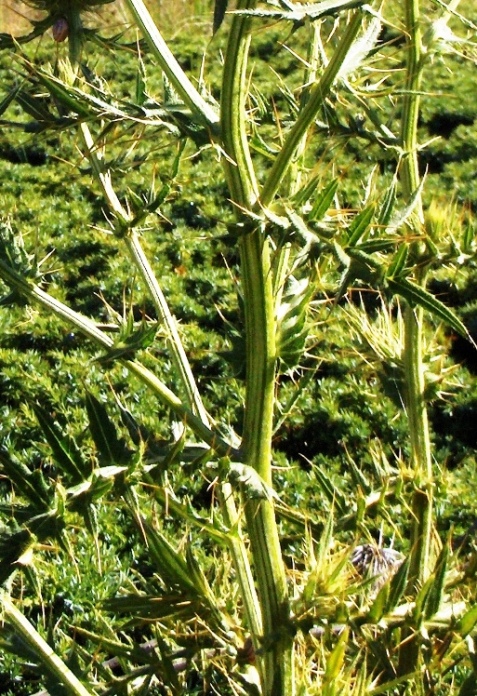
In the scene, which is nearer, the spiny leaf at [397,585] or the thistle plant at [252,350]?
the thistle plant at [252,350]

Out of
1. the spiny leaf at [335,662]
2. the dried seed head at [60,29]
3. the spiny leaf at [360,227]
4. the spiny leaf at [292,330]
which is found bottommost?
the spiny leaf at [335,662]

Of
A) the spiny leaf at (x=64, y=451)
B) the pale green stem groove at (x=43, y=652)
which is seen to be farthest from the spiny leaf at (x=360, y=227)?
the pale green stem groove at (x=43, y=652)

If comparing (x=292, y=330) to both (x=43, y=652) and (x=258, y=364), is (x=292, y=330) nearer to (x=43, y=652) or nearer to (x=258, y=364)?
(x=258, y=364)

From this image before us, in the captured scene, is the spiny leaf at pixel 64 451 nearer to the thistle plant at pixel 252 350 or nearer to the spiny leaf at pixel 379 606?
the thistle plant at pixel 252 350

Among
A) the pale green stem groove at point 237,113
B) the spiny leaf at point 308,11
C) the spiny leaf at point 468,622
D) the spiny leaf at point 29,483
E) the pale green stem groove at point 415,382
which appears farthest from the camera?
the pale green stem groove at point 415,382

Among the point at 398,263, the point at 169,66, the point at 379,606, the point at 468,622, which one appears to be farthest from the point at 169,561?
the point at 169,66

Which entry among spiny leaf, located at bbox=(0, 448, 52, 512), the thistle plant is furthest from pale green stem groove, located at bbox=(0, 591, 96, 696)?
spiny leaf, located at bbox=(0, 448, 52, 512)

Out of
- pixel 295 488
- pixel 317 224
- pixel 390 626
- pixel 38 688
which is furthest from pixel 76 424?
pixel 317 224

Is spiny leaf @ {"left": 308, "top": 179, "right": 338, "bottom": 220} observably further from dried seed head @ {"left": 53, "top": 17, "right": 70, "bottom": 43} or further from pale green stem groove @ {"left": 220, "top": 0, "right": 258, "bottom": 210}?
dried seed head @ {"left": 53, "top": 17, "right": 70, "bottom": 43}

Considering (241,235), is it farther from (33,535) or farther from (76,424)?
(76,424)
